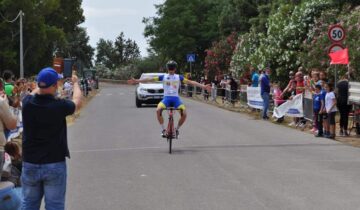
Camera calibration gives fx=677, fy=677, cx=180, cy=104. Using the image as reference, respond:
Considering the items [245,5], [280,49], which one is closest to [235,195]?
[280,49]

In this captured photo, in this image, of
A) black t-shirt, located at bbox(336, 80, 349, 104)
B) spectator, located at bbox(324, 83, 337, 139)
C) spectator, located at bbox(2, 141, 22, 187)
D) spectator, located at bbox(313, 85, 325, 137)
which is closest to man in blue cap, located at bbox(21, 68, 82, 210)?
spectator, located at bbox(2, 141, 22, 187)

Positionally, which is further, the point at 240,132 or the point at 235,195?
the point at 240,132

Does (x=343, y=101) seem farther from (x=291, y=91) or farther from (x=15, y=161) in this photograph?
(x=15, y=161)

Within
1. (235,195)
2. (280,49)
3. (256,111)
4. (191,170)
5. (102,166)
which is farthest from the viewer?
(280,49)

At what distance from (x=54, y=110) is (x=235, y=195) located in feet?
13.1

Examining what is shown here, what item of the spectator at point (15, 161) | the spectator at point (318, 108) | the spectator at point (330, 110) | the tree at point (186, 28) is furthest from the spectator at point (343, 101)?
the tree at point (186, 28)

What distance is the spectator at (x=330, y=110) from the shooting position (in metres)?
17.6

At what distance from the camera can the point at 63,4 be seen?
231ft

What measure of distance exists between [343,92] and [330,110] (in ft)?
2.55

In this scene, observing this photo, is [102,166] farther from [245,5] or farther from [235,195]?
[245,5]

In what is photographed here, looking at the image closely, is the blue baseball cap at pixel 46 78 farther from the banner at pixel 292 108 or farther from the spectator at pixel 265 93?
the spectator at pixel 265 93

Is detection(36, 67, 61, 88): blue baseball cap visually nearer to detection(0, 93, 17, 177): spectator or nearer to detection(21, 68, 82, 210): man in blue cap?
detection(21, 68, 82, 210): man in blue cap

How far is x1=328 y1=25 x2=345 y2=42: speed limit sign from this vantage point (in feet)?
63.9

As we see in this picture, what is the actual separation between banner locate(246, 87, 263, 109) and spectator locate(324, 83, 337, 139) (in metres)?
9.04
